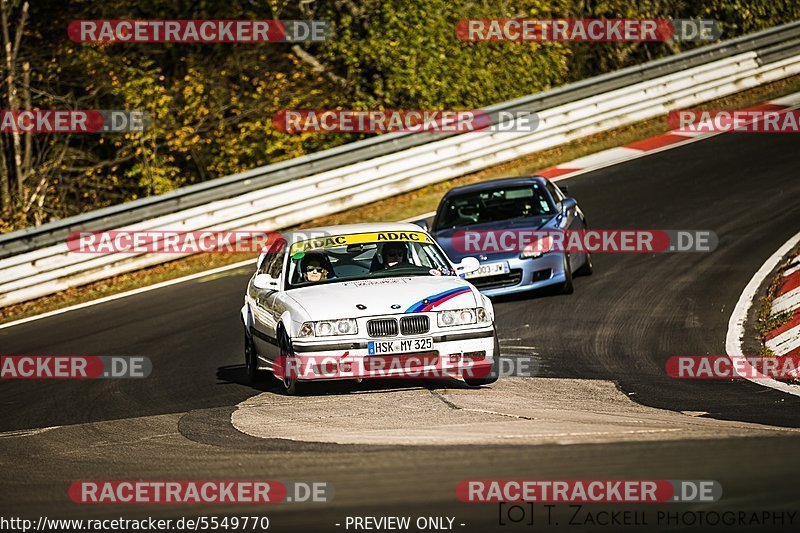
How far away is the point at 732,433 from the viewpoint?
6.68 meters

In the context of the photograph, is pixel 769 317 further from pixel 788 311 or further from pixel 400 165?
pixel 400 165

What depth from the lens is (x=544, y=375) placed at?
9.67m

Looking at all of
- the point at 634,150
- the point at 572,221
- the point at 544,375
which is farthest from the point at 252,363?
the point at 634,150

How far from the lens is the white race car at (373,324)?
352 inches

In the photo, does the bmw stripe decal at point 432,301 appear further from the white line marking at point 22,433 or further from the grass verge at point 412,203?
the grass verge at point 412,203

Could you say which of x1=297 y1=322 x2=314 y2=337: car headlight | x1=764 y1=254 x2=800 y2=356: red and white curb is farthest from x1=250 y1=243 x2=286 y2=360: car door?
x1=764 y1=254 x2=800 y2=356: red and white curb

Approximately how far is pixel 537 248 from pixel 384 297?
430cm

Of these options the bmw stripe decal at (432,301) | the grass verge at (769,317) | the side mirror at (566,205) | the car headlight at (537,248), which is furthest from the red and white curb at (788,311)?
the bmw stripe decal at (432,301)

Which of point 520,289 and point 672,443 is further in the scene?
point 520,289

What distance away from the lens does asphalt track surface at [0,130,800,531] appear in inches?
229

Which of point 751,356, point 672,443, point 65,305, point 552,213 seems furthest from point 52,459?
point 65,305

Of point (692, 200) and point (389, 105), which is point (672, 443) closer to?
point (692, 200)

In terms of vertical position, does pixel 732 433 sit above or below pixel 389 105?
below

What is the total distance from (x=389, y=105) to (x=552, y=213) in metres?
10.7
